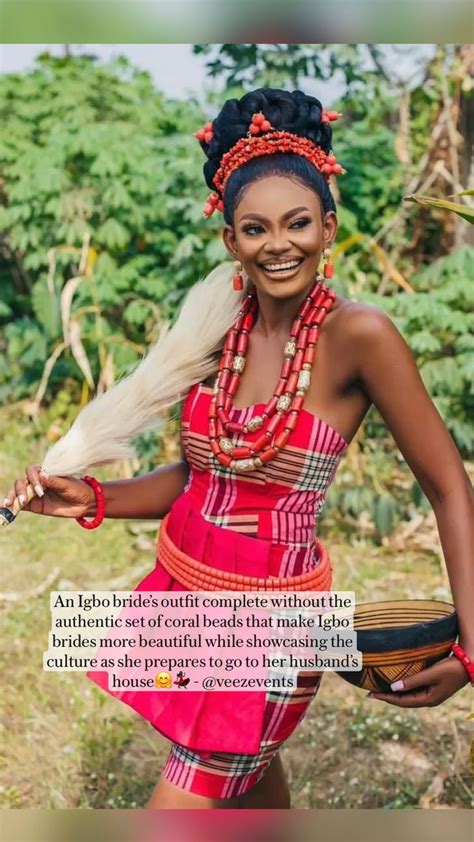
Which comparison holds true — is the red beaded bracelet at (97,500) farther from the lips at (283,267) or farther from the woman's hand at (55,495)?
the lips at (283,267)

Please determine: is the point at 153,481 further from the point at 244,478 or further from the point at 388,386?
the point at 388,386

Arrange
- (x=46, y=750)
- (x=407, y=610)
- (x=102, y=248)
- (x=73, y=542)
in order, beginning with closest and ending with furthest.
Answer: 1. (x=407, y=610)
2. (x=46, y=750)
3. (x=73, y=542)
4. (x=102, y=248)

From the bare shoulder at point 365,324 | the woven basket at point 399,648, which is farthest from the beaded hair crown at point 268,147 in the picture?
the woven basket at point 399,648

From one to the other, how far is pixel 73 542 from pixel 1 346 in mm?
1477

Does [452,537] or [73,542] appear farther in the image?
[73,542]

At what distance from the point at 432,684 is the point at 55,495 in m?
0.77

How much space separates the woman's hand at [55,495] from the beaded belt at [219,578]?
7.2 inches

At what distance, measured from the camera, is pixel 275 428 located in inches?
68.1

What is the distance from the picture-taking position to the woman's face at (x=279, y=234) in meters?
1.68

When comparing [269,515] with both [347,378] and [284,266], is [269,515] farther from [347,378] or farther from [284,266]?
[284,266]

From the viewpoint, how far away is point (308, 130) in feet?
5.69
